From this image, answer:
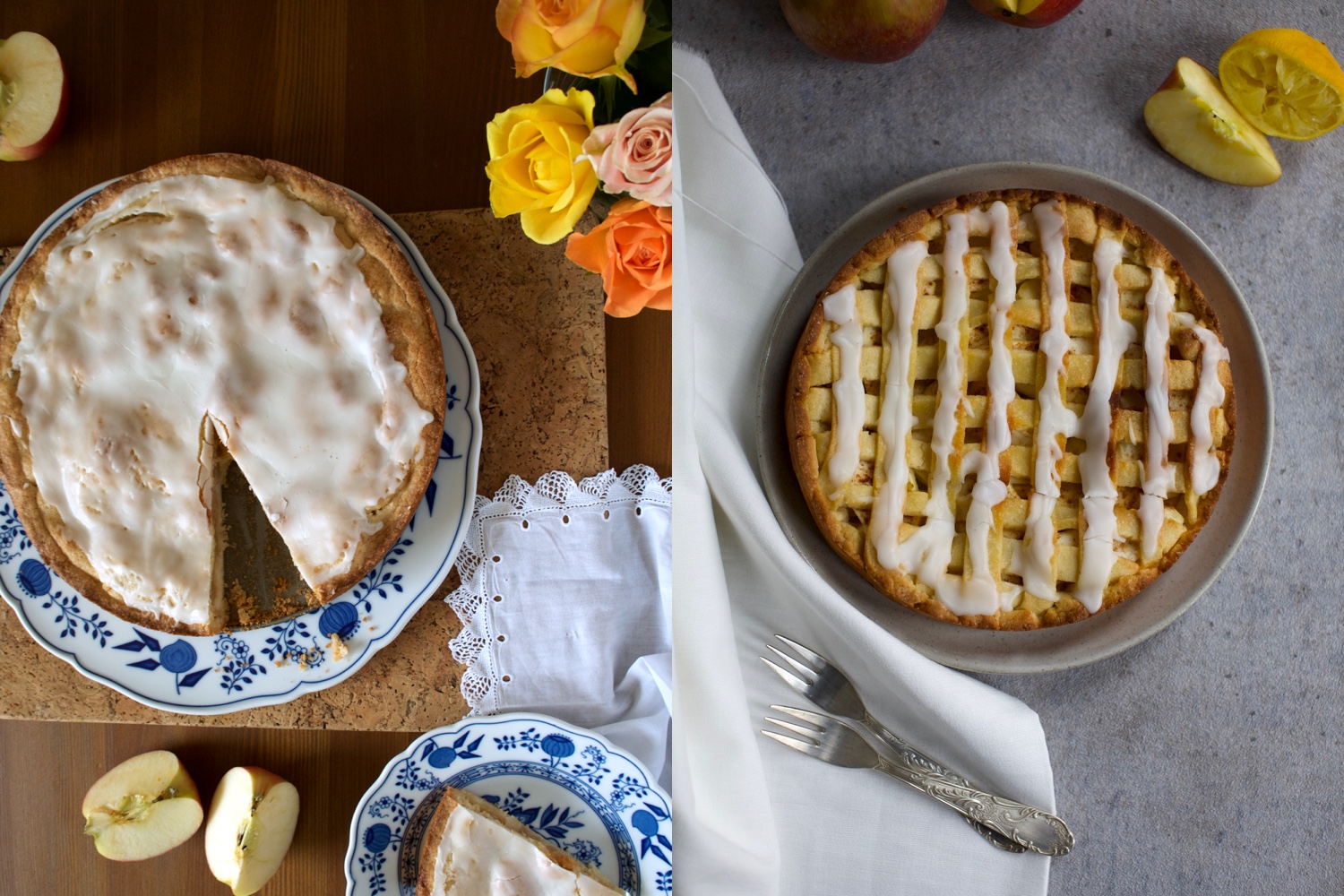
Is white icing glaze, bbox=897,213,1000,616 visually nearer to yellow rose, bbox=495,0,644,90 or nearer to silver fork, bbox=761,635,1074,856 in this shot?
silver fork, bbox=761,635,1074,856

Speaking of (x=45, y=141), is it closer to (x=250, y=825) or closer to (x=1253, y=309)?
(x=250, y=825)

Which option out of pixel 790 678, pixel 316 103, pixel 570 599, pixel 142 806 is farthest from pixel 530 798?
pixel 316 103

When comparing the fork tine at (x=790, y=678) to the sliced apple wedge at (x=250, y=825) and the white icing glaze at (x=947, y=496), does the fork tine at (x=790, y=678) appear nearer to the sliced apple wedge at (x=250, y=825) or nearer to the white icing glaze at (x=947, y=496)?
the white icing glaze at (x=947, y=496)

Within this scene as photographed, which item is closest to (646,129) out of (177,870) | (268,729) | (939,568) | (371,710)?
(939,568)

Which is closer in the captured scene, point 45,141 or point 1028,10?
point 1028,10

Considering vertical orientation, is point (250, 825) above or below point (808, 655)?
below

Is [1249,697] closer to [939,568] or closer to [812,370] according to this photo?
[939,568]

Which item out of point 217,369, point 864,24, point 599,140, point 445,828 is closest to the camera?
point 864,24

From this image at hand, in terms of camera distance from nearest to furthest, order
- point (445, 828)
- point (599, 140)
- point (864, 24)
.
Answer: point (864, 24) → point (599, 140) → point (445, 828)
